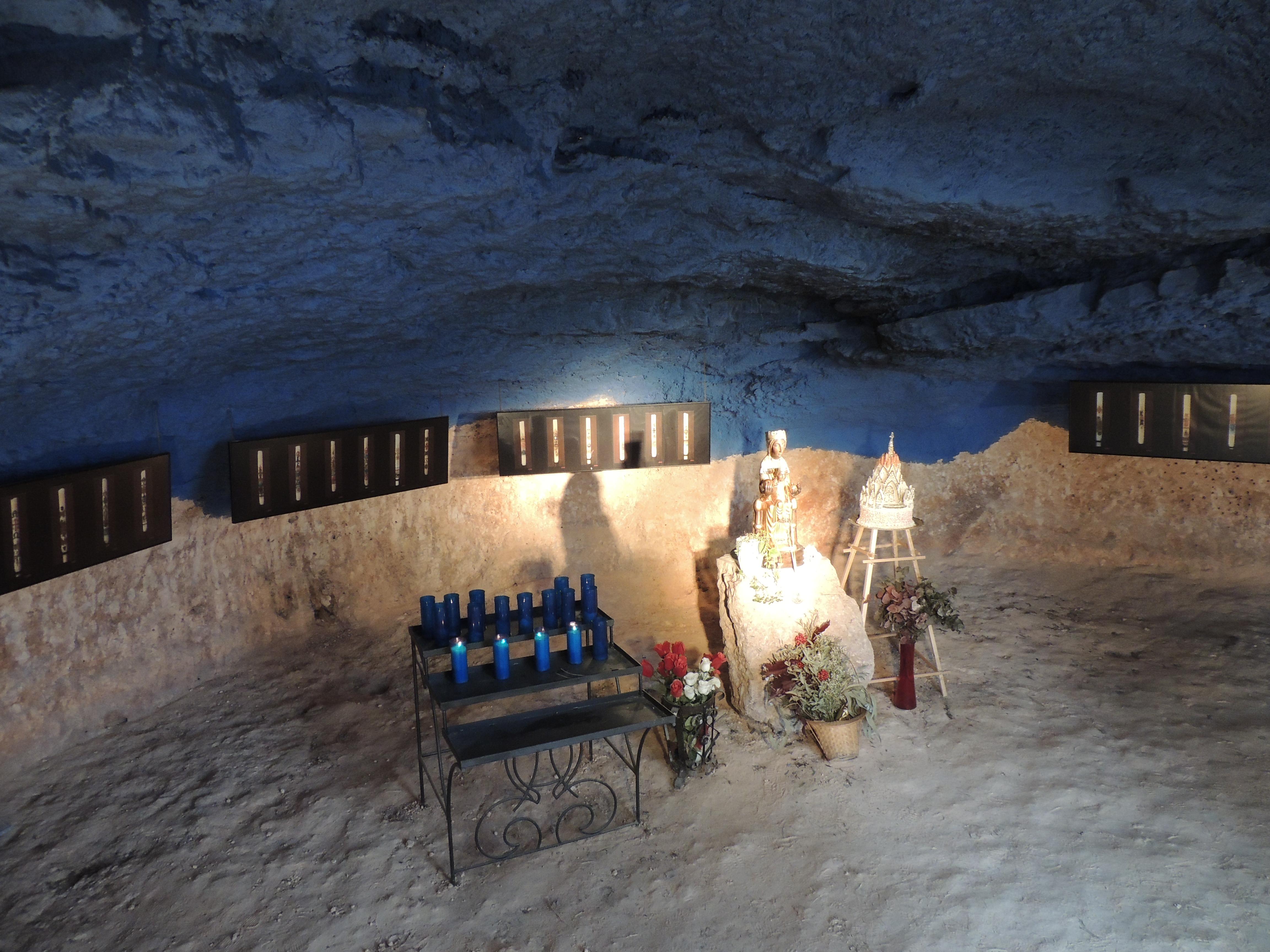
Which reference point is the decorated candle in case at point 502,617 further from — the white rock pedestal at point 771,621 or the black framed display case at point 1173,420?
the black framed display case at point 1173,420

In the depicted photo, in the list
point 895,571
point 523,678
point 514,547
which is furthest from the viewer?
point 514,547

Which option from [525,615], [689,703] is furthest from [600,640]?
[689,703]

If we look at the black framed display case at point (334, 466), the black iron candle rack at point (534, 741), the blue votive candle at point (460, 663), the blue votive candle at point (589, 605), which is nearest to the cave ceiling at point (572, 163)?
the black framed display case at point (334, 466)

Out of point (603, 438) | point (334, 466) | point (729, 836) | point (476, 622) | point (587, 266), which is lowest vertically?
point (729, 836)

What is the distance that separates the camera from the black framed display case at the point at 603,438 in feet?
27.6

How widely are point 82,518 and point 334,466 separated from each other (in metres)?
1.94

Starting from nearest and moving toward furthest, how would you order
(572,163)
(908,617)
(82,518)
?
(572,163) < (82,518) < (908,617)

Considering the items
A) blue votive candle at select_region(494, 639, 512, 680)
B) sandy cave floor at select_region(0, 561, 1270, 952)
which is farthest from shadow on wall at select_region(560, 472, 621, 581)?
Answer: blue votive candle at select_region(494, 639, 512, 680)

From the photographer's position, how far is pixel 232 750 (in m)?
6.49

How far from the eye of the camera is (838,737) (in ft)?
20.3

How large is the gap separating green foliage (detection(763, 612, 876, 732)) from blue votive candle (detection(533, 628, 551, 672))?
1.78 m

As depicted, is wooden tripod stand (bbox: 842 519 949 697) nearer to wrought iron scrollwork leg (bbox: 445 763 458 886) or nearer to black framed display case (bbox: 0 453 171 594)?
wrought iron scrollwork leg (bbox: 445 763 458 886)

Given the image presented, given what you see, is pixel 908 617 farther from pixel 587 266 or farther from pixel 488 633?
pixel 587 266

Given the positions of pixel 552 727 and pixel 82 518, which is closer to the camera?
pixel 552 727
